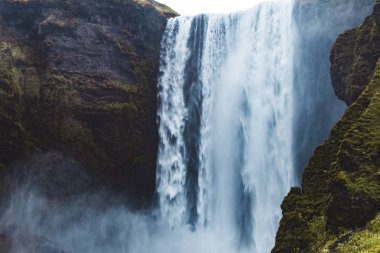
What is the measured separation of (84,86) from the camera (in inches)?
863

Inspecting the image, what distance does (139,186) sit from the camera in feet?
77.0

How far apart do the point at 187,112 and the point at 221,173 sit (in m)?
4.23

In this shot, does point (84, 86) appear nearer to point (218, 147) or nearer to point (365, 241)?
point (218, 147)

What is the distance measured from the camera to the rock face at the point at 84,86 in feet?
68.3

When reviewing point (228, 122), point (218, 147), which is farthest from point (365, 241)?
point (228, 122)

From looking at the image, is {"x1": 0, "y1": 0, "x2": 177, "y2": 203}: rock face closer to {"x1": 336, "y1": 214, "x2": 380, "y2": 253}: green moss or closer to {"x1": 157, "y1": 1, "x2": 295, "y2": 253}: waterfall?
{"x1": 157, "y1": 1, "x2": 295, "y2": 253}: waterfall

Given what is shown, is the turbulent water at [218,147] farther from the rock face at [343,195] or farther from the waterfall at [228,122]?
the rock face at [343,195]

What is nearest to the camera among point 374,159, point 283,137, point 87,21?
point 374,159

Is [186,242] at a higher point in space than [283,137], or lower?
lower

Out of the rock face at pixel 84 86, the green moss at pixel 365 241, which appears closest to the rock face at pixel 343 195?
the green moss at pixel 365 241

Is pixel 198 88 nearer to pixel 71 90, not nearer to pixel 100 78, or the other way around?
pixel 100 78

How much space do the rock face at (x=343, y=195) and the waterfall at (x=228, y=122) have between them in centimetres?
1113

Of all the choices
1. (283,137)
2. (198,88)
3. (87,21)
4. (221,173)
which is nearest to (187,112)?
(198,88)

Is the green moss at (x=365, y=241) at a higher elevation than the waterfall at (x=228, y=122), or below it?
below
